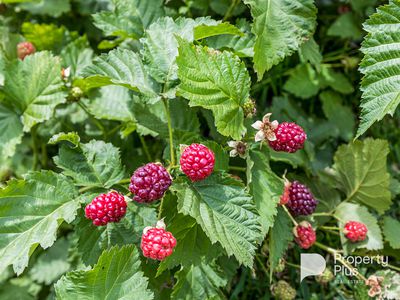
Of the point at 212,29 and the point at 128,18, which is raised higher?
the point at 212,29

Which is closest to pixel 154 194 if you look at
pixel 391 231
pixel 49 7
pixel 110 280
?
pixel 110 280

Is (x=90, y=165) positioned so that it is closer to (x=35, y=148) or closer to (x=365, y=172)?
(x=35, y=148)

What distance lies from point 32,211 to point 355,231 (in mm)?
994

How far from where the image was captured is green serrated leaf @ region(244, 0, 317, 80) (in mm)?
1446

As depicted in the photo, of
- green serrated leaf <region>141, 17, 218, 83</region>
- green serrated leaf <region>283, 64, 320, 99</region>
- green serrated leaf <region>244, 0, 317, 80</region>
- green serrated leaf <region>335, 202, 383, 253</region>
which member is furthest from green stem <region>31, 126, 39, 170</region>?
green serrated leaf <region>335, 202, 383, 253</region>

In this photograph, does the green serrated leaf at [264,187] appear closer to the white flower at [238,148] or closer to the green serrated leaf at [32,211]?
the white flower at [238,148]

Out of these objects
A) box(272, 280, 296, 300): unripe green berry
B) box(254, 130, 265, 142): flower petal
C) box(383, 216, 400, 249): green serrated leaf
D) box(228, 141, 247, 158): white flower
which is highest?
box(254, 130, 265, 142): flower petal

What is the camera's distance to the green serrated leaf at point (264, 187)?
1.44 m

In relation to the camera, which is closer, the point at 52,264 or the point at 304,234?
the point at 304,234

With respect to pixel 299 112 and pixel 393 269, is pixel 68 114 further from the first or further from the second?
pixel 393 269

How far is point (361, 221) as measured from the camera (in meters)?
1.77

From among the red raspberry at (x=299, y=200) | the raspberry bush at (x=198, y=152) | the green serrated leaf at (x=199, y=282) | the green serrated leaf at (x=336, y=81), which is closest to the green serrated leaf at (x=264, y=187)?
the raspberry bush at (x=198, y=152)

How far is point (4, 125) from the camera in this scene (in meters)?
1.77

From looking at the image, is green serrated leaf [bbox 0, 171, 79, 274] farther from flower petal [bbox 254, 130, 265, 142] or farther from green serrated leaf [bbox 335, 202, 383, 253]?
green serrated leaf [bbox 335, 202, 383, 253]
